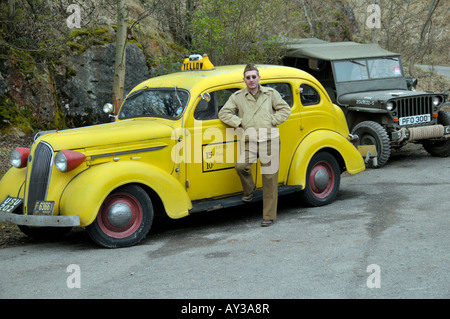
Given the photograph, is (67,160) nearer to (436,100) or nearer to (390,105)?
(390,105)

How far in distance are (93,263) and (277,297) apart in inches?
82.8

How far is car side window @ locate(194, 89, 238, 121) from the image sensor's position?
762cm

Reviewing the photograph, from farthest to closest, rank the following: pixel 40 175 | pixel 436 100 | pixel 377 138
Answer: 1. pixel 436 100
2. pixel 377 138
3. pixel 40 175

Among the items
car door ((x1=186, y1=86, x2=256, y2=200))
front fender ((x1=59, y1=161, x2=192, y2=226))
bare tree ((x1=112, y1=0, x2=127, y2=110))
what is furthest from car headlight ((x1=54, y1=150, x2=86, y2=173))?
bare tree ((x1=112, y1=0, x2=127, y2=110))

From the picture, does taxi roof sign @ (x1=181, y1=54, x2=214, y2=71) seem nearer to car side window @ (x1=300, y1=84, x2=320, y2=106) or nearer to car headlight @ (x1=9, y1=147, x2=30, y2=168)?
car side window @ (x1=300, y1=84, x2=320, y2=106)

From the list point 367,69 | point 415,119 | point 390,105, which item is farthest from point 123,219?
point 367,69

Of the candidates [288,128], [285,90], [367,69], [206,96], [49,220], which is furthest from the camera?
[367,69]

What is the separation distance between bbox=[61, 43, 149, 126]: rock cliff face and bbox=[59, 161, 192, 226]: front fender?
5.76 meters

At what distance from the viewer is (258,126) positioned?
762 cm

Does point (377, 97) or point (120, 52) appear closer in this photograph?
point (120, 52)

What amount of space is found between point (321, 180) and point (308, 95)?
1.19 m

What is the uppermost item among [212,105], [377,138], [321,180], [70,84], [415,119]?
[70,84]

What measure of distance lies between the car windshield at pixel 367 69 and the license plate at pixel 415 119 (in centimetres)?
135
